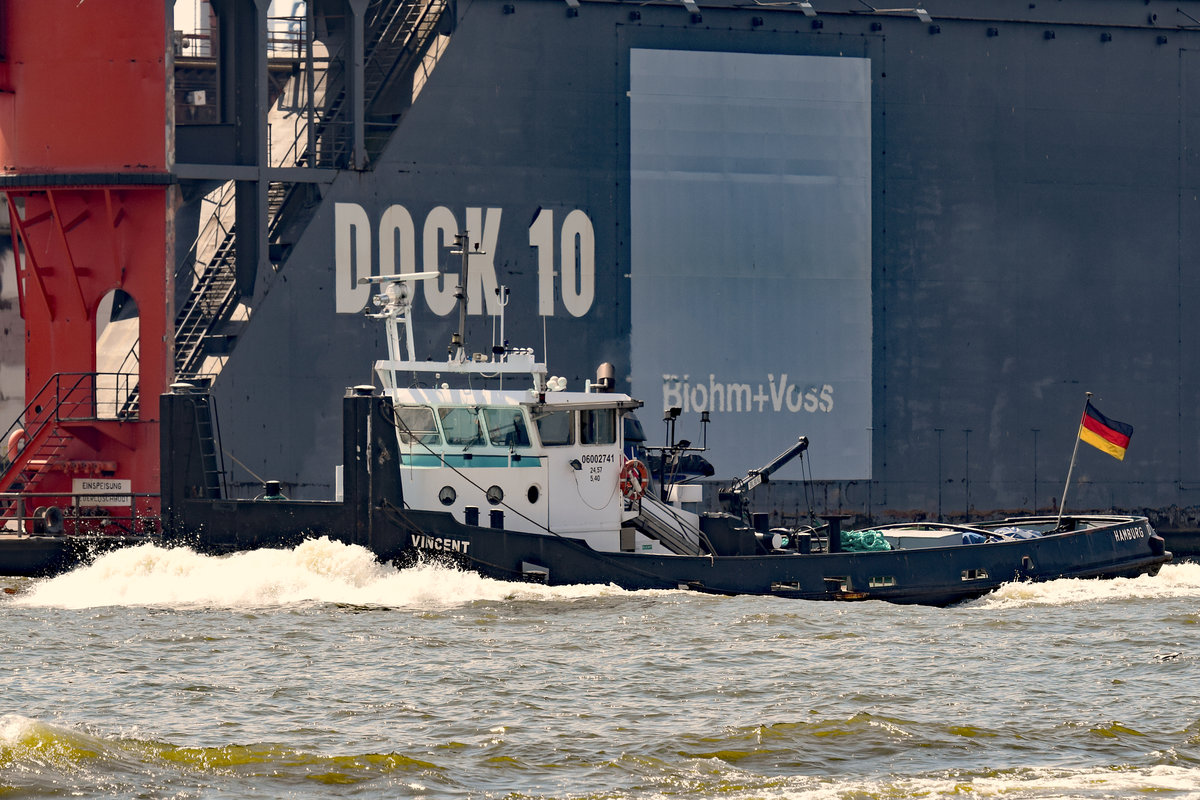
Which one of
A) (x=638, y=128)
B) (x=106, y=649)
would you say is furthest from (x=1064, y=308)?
(x=106, y=649)

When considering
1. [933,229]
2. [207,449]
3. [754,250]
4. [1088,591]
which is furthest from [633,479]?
[933,229]

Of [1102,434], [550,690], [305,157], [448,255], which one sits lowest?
[550,690]

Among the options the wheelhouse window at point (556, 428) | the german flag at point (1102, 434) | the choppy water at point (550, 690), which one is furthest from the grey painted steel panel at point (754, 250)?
the choppy water at point (550, 690)

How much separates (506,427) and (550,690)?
6888mm

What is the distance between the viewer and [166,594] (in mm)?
20828

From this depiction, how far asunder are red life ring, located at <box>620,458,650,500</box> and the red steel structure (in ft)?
27.9

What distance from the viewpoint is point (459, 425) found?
22.2m

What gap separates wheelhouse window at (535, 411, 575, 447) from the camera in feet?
72.7

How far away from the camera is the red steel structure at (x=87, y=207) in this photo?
27.3 m

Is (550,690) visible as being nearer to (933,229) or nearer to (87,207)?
(87,207)

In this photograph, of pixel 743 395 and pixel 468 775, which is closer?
pixel 468 775

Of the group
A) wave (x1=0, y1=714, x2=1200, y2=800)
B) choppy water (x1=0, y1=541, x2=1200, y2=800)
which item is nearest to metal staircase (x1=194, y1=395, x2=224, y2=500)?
choppy water (x1=0, y1=541, x2=1200, y2=800)

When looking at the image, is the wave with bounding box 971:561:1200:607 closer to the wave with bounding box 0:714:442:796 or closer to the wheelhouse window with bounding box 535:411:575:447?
the wheelhouse window with bounding box 535:411:575:447

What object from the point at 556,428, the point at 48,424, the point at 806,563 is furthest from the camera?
the point at 48,424
